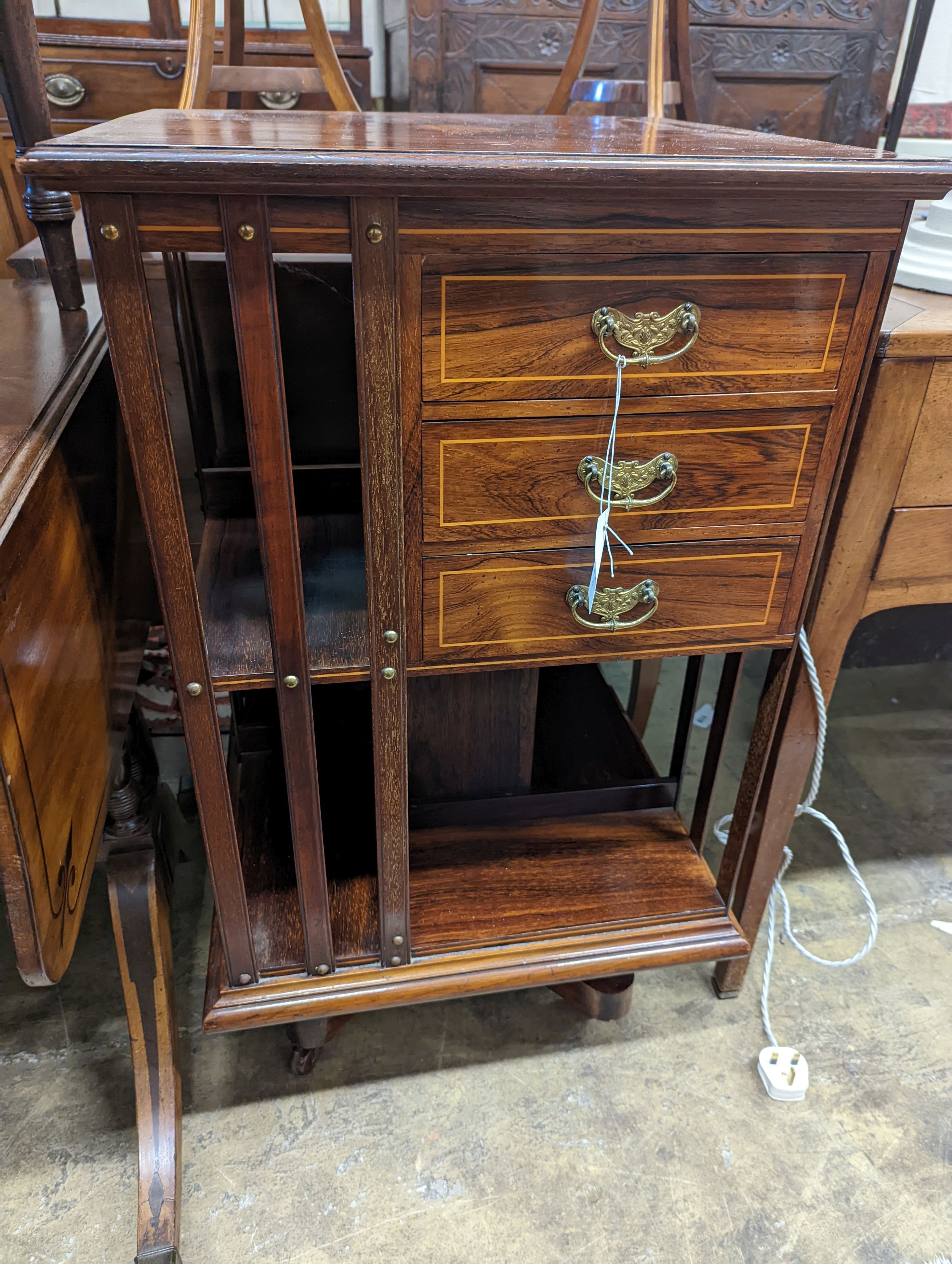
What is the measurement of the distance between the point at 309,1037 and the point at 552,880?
34 centimetres

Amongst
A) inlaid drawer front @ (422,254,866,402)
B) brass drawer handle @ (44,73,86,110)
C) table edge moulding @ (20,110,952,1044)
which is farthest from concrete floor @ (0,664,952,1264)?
brass drawer handle @ (44,73,86,110)

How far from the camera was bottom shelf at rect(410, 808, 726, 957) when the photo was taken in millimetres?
1038

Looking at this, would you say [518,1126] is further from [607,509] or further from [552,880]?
[607,509]

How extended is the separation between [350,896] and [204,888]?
364 mm

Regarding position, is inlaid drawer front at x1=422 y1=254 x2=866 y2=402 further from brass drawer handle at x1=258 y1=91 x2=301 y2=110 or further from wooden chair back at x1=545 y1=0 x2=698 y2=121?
brass drawer handle at x1=258 y1=91 x2=301 y2=110

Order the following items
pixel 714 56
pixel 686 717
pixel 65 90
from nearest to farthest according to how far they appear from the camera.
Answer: pixel 686 717 < pixel 65 90 < pixel 714 56

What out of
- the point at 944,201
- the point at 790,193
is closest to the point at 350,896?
the point at 790,193

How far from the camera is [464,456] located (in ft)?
2.41

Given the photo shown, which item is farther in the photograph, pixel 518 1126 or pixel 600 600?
pixel 518 1126

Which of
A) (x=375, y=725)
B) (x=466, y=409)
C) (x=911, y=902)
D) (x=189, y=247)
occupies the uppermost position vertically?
(x=189, y=247)

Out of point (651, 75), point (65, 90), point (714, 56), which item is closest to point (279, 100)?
point (65, 90)

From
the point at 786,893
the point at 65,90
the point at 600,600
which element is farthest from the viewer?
the point at 65,90

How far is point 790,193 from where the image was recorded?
681 mm

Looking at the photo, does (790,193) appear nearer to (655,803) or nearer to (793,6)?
(655,803)
